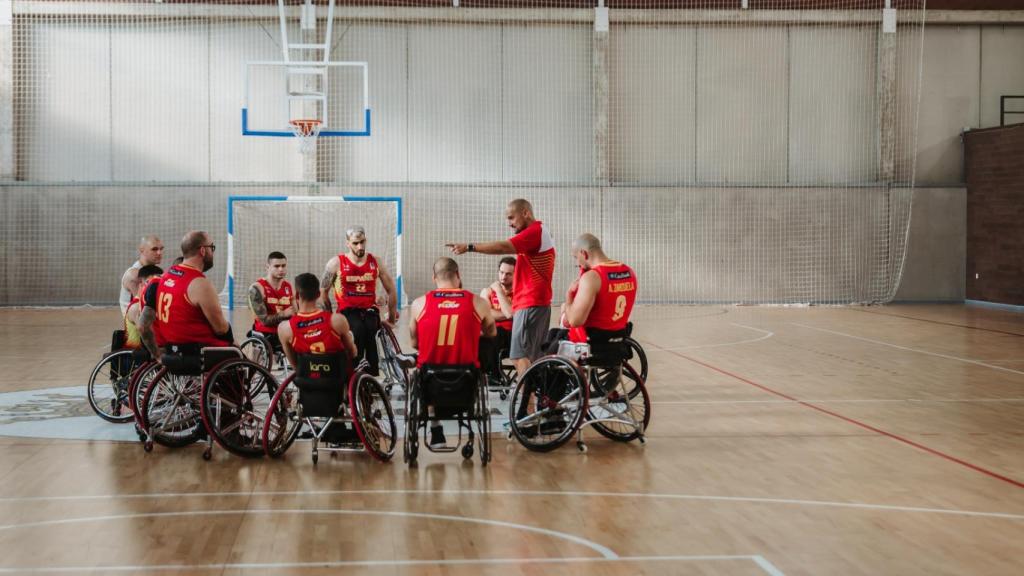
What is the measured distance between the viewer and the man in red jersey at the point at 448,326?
648 centimetres

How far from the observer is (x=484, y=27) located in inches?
844

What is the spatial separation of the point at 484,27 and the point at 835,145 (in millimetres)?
7589

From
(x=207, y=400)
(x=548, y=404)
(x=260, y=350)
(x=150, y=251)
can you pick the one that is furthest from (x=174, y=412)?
(x=260, y=350)

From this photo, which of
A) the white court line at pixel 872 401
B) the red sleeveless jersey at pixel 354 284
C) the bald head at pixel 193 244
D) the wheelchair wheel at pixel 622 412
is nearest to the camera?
the bald head at pixel 193 244

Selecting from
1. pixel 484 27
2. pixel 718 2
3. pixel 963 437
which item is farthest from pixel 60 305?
pixel 963 437

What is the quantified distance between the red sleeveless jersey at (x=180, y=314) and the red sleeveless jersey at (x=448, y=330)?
4.77 ft

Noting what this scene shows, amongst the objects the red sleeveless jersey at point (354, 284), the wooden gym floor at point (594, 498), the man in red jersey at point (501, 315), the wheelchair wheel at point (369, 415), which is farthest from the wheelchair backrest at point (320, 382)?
the man in red jersey at point (501, 315)

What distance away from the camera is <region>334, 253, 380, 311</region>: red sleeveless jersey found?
9047 mm

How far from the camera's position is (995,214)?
69.6ft

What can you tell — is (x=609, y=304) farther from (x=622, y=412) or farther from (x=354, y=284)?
(x=354, y=284)

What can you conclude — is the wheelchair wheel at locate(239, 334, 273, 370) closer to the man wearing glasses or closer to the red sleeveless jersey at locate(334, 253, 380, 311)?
the red sleeveless jersey at locate(334, 253, 380, 311)

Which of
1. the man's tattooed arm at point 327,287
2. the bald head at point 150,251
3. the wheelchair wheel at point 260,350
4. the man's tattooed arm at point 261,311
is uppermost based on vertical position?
the bald head at point 150,251

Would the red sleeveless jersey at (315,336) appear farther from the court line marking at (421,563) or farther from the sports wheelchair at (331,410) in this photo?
the court line marking at (421,563)

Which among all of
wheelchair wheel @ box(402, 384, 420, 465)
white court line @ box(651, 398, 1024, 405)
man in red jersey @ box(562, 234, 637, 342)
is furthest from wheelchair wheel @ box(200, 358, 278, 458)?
white court line @ box(651, 398, 1024, 405)
